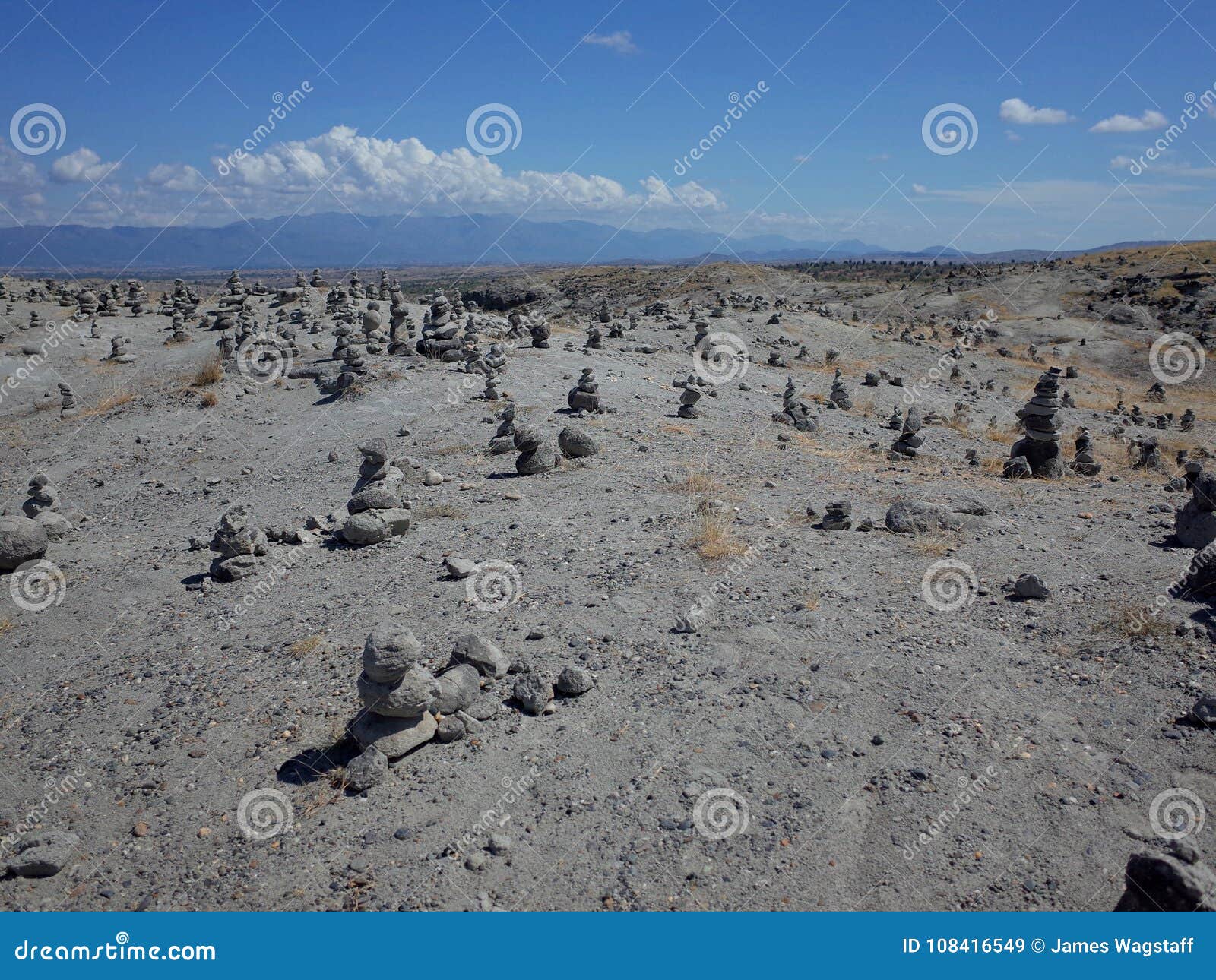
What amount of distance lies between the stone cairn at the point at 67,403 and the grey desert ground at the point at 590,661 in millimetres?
1703

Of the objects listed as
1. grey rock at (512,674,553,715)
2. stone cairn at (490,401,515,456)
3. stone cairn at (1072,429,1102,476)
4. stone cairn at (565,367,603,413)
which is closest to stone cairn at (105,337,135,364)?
stone cairn at (490,401,515,456)

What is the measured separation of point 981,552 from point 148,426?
55.6ft

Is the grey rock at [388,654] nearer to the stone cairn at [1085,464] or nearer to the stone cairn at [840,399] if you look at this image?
the stone cairn at [1085,464]

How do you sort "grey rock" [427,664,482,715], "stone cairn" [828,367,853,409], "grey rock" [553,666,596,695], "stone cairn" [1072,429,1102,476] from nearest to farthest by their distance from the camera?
"grey rock" [427,664,482,715] → "grey rock" [553,666,596,695] → "stone cairn" [1072,429,1102,476] → "stone cairn" [828,367,853,409]

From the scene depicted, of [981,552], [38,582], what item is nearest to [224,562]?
[38,582]

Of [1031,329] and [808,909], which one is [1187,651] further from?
[1031,329]

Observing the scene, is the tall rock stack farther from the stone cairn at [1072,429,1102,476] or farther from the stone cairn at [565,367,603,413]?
the stone cairn at [1072,429,1102,476]

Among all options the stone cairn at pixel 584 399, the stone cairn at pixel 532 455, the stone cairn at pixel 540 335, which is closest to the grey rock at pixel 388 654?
the stone cairn at pixel 532 455

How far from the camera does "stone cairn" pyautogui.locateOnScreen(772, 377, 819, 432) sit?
639 inches

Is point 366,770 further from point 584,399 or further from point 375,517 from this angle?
point 584,399

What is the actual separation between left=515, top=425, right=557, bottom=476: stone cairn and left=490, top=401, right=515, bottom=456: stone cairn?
429 millimetres

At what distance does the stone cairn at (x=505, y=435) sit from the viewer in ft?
43.7

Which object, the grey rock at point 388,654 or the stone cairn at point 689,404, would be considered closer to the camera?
the grey rock at point 388,654

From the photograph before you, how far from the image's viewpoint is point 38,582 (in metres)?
9.71
